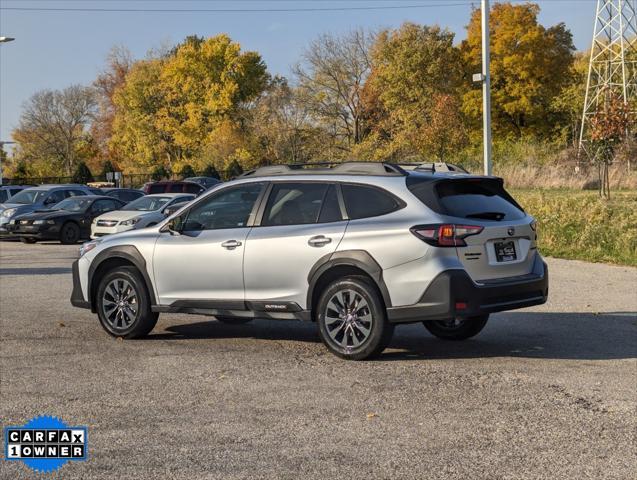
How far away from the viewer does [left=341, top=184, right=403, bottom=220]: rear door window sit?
8.52m

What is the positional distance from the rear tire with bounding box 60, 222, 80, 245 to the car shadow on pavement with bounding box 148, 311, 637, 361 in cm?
1684

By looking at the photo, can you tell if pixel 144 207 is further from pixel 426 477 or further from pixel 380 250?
pixel 426 477

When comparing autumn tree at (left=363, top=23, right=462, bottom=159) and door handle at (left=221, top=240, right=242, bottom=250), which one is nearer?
door handle at (left=221, top=240, right=242, bottom=250)

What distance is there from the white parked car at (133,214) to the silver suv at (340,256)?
48.0ft

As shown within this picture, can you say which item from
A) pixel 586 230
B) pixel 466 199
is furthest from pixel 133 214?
pixel 466 199

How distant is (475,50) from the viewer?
6962cm

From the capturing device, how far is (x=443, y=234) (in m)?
8.12

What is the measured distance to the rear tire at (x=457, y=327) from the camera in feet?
31.7

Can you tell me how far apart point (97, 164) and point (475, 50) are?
1799 inches

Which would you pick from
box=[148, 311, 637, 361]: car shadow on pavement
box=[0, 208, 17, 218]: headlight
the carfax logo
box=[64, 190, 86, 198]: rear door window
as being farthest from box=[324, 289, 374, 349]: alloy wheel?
box=[64, 190, 86, 198]: rear door window

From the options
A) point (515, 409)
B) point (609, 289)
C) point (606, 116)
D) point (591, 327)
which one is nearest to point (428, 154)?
point (606, 116)

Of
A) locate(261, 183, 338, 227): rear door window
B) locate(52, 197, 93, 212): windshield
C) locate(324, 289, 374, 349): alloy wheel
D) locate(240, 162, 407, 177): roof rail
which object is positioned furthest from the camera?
locate(52, 197, 93, 212): windshield

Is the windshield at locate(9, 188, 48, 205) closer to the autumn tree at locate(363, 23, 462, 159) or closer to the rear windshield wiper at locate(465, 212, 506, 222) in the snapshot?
the rear windshield wiper at locate(465, 212, 506, 222)

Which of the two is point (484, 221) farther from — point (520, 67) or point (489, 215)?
point (520, 67)
